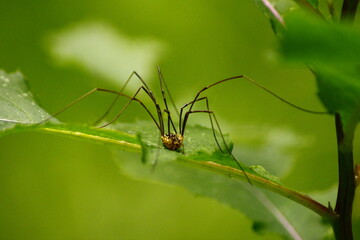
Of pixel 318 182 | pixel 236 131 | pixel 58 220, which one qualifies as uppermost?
pixel 236 131

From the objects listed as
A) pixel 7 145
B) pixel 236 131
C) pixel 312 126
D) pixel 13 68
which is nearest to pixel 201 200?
pixel 236 131

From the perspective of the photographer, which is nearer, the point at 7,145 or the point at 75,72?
the point at 75,72

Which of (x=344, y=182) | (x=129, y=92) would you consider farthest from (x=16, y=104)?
(x=129, y=92)

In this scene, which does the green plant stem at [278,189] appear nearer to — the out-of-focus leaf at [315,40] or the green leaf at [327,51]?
the green leaf at [327,51]

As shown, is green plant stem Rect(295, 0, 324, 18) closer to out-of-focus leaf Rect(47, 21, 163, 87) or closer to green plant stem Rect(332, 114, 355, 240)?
green plant stem Rect(332, 114, 355, 240)

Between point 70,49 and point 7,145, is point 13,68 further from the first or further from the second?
point 70,49

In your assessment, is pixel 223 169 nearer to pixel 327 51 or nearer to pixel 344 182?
pixel 344 182
